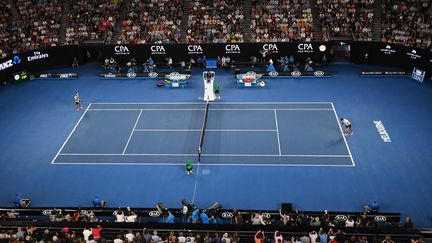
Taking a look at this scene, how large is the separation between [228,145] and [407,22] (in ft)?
75.7

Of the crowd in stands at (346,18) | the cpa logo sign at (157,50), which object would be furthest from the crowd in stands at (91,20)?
the crowd in stands at (346,18)

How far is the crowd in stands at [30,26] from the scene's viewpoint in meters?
44.8

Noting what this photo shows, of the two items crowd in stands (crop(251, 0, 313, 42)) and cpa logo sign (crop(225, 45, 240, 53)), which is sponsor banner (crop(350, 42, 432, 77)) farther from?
cpa logo sign (crop(225, 45, 240, 53))

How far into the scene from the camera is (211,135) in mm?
32312

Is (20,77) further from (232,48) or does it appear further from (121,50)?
(232,48)

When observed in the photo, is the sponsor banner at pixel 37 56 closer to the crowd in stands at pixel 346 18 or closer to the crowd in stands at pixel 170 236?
the crowd in stands at pixel 170 236

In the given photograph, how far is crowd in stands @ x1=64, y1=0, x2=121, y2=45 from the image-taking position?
4675 cm

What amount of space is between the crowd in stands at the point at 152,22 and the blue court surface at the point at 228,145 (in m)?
6.21

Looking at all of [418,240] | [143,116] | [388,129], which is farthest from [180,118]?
[418,240]

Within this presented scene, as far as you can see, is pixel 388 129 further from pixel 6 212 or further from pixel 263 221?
pixel 6 212

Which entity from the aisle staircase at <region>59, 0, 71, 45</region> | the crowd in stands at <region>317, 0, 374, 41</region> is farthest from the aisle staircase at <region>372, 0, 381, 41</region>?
the aisle staircase at <region>59, 0, 71, 45</region>

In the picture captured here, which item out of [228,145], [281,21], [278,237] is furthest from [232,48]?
[278,237]

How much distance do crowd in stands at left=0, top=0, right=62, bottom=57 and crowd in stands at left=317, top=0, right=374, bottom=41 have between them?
26.5 m

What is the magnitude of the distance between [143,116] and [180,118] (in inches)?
114
